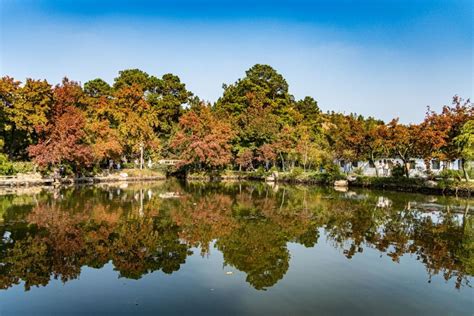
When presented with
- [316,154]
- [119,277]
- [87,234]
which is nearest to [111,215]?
[87,234]

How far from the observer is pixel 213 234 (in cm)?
1324

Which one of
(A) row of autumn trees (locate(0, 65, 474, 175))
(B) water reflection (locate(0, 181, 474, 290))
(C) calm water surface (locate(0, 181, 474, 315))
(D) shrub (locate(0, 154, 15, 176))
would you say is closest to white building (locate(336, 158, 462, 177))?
(A) row of autumn trees (locate(0, 65, 474, 175))

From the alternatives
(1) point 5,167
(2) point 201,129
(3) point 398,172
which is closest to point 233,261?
(3) point 398,172

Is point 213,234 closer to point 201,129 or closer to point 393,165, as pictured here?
point 393,165

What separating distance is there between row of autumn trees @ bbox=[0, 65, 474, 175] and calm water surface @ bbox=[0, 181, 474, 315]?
12543 mm

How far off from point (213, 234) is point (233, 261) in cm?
325

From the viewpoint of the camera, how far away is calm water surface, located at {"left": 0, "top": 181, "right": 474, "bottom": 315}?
725cm

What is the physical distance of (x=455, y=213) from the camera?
59.8 ft

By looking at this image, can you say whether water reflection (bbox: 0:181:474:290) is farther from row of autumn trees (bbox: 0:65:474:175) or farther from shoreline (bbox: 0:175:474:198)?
row of autumn trees (bbox: 0:65:474:175)

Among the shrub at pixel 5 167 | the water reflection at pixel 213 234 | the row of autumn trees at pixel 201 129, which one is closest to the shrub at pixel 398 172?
the row of autumn trees at pixel 201 129

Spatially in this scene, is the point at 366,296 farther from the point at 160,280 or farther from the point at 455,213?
the point at 455,213

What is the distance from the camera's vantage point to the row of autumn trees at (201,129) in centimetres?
3016

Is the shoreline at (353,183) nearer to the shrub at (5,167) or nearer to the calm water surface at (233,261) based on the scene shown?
the shrub at (5,167)

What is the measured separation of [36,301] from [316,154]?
36118 mm
